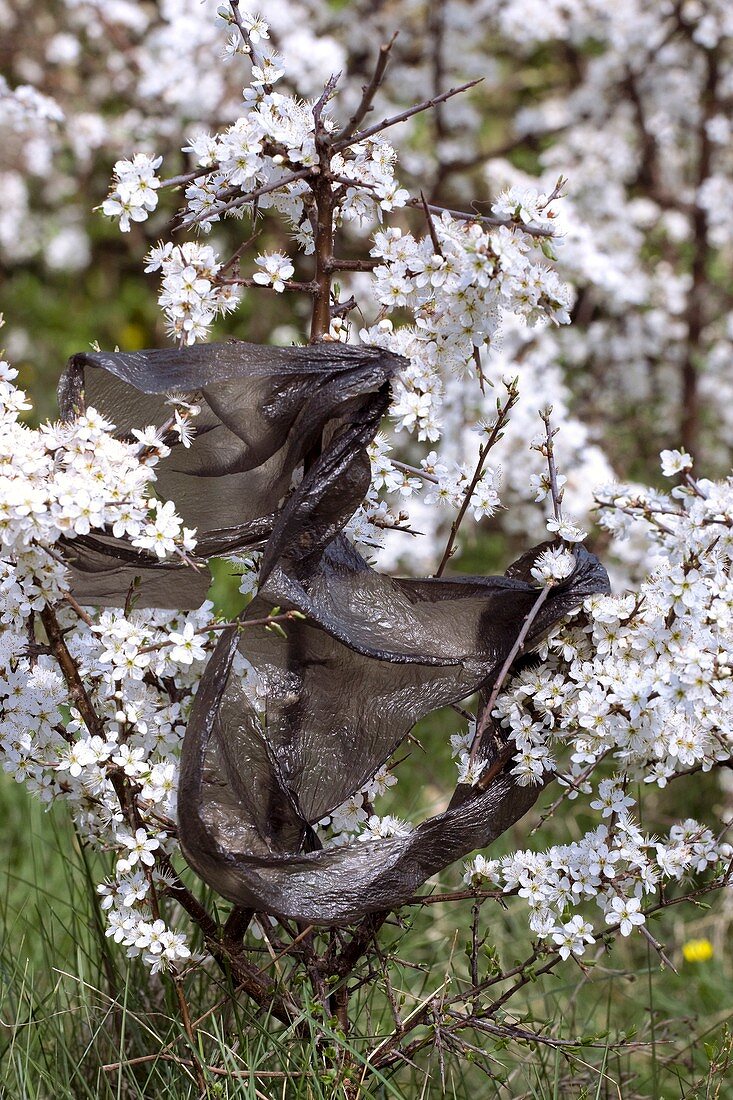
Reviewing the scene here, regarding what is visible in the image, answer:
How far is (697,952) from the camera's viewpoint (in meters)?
→ 2.99

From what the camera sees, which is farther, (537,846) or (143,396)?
(537,846)

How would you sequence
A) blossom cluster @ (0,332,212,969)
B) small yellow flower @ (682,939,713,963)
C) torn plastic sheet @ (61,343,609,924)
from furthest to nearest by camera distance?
small yellow flower @ (682,939,713,963) < torn plastic sheet @ (61,343,609,924) < blossom cluster @ (0,332,212,969)

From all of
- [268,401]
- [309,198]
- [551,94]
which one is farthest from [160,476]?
[551,94]

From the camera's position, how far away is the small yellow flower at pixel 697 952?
9.81 ft

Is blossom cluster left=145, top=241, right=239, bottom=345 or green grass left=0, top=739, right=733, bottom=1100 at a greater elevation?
blossom cluster left=145, top=241, right=239, bottom=345

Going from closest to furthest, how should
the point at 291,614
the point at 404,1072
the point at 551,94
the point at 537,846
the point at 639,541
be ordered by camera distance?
the point at 291,614 < the point at 404,1072 < the point at 537,846 < the point at 639,541 < the point at 551,94

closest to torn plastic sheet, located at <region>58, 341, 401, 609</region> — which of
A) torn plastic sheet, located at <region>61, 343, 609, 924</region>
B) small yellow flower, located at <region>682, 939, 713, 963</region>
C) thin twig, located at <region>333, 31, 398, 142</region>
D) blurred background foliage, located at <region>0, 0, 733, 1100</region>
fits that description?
torn plastic sheet, located at <region>61, 343, 609, 924</region>

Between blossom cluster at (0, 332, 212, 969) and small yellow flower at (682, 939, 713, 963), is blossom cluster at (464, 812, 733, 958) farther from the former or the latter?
small yellow flower at (682, 939, 713, 963)

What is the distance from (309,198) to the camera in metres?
1.72

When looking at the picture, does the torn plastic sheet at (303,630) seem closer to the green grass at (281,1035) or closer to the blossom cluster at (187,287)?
the blossom cluster at (187,287)

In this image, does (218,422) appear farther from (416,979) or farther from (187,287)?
(416,979)

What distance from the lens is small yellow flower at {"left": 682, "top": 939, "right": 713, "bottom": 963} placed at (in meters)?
2.99

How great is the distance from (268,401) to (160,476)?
23 cm

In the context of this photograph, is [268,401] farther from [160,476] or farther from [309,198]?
[309,198]
